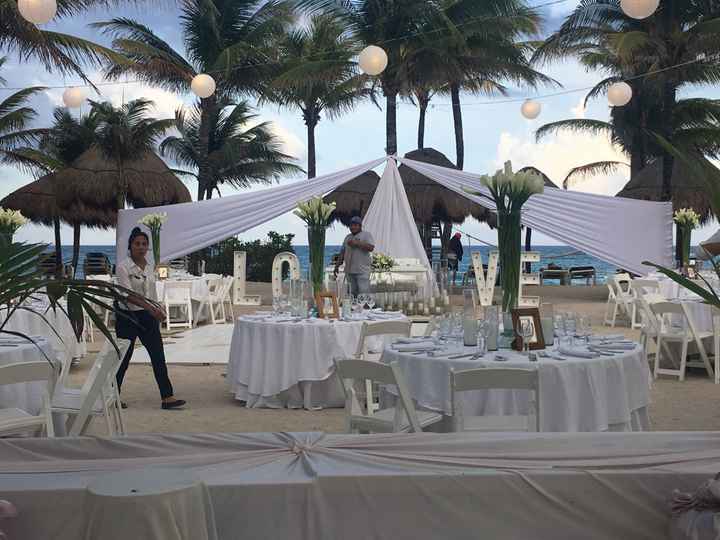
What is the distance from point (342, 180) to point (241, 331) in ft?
17.2

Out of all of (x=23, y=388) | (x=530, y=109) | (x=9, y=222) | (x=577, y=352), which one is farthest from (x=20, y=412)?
(x=530, y=109)

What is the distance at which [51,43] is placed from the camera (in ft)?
44.7

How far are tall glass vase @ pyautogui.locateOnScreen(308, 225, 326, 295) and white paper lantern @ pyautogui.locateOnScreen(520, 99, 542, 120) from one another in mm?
8802

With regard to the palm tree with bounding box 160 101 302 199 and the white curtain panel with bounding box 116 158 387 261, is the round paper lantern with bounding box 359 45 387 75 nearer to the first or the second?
the white curtain panel with bounding box 116 158 387 261

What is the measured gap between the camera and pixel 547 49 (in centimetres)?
1891

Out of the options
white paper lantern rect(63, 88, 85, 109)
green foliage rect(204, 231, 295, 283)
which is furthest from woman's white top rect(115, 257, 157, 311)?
green foliage rect(204, 231, 295, 283)

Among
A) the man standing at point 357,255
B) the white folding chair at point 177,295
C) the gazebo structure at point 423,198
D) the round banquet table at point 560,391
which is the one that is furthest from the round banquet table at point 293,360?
the gazebo structure at point 423,198

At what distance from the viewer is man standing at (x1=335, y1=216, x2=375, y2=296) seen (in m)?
9.51

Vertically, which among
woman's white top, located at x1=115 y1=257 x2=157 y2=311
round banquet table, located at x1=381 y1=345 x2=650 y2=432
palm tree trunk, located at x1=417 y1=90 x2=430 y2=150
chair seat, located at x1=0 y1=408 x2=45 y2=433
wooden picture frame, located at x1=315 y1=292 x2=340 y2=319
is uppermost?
palm tree trunk, located at x1=417 y1=90 x2=430 y2=150

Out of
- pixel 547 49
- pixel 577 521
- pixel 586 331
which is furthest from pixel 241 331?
pixel 547 49

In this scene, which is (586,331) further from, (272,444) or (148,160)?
(148,160)

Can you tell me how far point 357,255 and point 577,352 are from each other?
519 cm

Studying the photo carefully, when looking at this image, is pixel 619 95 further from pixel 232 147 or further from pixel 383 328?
pixel 232 147

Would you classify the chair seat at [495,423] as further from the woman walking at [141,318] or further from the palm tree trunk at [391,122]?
the palm tree trunk at [391,122]
